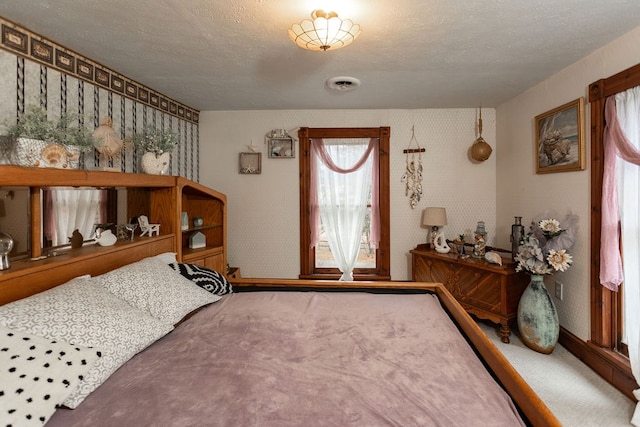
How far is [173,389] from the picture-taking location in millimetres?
1021

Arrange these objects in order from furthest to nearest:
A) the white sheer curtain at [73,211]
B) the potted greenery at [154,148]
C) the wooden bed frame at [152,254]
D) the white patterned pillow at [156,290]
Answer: the potted greenery at [154,148] → the white sheer curtain at [73,211] → the white patterned pillow at [156,290] → the wooden bed frame at [152,254]

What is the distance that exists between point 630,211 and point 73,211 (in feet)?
12.0

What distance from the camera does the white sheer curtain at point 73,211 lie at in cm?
184

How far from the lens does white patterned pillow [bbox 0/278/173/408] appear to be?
105 cm

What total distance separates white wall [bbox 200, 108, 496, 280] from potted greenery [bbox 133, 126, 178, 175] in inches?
42.8

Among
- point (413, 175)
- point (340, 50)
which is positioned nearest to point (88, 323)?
point (340, 50)

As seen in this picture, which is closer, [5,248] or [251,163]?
[5,248]

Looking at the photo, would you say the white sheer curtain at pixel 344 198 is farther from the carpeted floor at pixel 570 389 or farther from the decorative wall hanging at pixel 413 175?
the carpeted floor at pixel 570 389

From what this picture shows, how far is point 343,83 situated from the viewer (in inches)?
110

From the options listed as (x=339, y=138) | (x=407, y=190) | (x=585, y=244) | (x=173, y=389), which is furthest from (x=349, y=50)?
(x=585, y=244)

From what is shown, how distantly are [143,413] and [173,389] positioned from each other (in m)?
0.11

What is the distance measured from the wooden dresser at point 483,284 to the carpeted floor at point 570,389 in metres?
0.28

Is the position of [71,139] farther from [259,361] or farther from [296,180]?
[296,180]

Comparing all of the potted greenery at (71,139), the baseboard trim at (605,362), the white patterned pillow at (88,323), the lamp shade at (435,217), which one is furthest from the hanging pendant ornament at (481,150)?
the potted greenery at (71,139)
